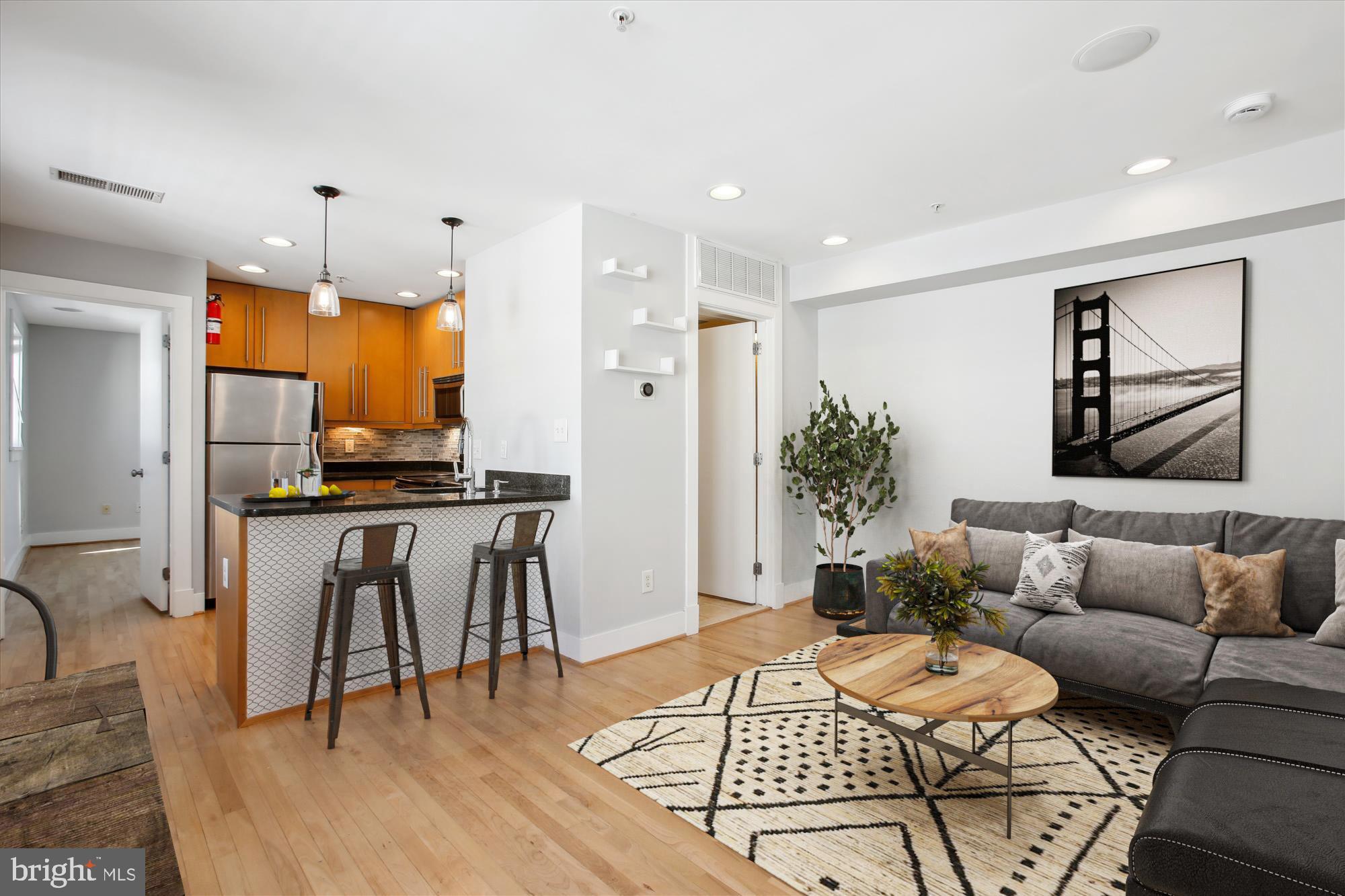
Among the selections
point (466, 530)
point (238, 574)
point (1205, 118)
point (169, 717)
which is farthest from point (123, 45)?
point (1205, 118)

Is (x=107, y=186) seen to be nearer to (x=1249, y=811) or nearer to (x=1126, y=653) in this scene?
(x=1249, y=811)

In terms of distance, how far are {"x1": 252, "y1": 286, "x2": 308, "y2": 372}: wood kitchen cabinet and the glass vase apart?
524 centimetres

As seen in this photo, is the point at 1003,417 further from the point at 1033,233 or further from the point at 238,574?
the point at 238,574

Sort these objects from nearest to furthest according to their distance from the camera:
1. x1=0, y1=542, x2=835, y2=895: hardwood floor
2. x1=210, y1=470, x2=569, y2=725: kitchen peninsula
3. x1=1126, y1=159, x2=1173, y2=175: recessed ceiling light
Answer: x1=0, y1=542, x2=835, y2=895: hardwood floor < x1=210, y1=470, x2=569, y2=725: kitchen peninsula < x1=1126, y1=159, x2=1173, y2=175: recessed ceiling light

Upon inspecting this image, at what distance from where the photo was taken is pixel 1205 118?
8.89ft

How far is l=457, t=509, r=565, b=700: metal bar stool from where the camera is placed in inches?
125

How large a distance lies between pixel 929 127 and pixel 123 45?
9.59ft

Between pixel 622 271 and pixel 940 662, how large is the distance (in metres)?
2.50

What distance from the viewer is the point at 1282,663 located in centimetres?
243

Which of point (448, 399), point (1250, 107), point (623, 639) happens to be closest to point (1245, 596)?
point (1250, 107)

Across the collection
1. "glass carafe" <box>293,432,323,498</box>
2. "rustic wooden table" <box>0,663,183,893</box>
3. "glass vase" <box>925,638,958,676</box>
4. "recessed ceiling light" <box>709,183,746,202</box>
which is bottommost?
"glass vase" <box>925,638,958,676</box>

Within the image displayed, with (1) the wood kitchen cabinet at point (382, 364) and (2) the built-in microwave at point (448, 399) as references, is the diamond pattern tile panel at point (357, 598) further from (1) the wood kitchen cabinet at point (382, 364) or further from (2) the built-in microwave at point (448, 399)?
(1) the wood kitchen cabinet at point (382, 364)

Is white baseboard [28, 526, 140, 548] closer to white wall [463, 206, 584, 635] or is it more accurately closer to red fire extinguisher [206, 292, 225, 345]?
red fire extinguisher [206, 292, 225, 345]

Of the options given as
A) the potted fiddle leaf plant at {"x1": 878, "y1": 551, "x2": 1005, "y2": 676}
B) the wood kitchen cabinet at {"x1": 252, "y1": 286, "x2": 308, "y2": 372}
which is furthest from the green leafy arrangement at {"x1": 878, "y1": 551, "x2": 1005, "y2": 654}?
the wood kitchen cabinet at {"x1": 252, "y1": 286, "x2": 308, "y2": 372}
